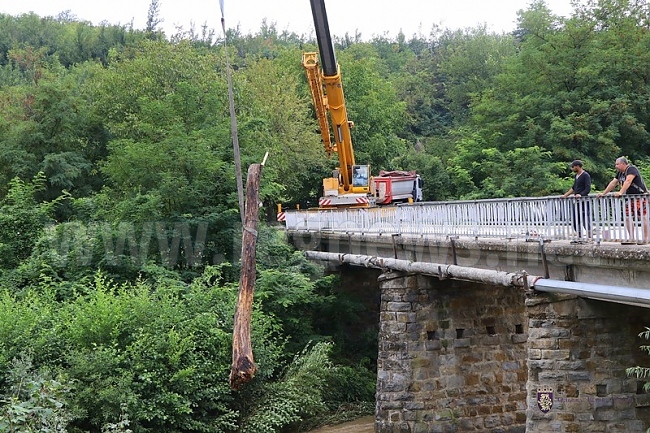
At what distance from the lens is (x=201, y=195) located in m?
26.1

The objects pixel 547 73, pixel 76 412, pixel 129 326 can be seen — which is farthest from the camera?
pixel 547 73

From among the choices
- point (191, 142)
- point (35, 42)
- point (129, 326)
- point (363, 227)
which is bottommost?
point (129, 326)

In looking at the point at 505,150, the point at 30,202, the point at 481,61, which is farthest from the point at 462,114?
the point at 30,202

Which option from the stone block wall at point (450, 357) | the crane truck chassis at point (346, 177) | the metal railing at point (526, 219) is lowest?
the stone block wall at point (450, 357)

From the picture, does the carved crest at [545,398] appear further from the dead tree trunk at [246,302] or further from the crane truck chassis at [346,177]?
the crane truck chassis at [346,177]

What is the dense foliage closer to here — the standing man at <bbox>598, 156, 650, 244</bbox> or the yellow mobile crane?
the yellow mobile crane

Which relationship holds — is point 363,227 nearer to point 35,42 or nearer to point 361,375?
point 361,375

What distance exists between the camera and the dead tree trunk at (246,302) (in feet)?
46.4

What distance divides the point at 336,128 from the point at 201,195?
561 cm

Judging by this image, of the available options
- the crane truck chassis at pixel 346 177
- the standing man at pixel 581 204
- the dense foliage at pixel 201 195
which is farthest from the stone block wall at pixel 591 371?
the crane truck chassis at pixel 346 177

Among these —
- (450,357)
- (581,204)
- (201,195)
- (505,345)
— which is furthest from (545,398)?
(201,195)

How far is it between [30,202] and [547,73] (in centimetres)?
2396

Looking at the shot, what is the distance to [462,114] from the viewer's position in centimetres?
6919

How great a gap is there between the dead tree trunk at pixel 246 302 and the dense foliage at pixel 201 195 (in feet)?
8.22
